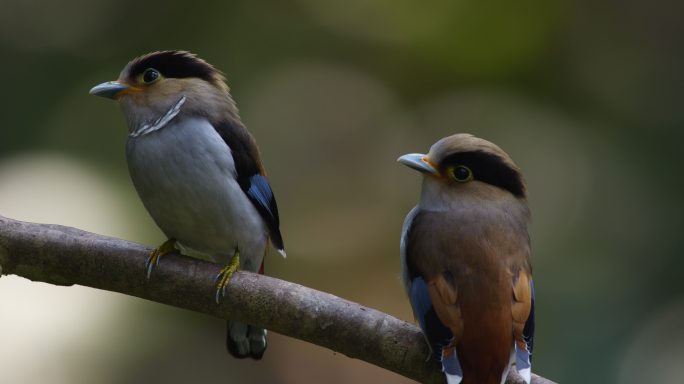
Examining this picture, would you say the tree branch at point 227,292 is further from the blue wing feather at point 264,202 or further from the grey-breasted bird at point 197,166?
the blue wing feather at point 264,202

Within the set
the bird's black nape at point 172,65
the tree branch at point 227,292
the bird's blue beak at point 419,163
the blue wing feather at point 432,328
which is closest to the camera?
the blue wing feather at point 432,328

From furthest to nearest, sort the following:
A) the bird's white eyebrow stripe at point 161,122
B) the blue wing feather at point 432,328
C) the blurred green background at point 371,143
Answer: the blurred green background at point 371,143 < the bird's white eyebrow stripe at point 161,122 < the blue wing feather at point 432,328

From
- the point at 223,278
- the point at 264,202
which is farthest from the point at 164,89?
the point at 223,278

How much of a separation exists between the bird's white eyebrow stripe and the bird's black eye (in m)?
0.15

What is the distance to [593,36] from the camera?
6422mm

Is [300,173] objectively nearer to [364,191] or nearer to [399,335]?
[364,191]

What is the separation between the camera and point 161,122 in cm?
358

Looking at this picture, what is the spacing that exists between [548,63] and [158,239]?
8.97 feet

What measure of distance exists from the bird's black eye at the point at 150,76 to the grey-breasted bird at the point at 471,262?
3.30ft

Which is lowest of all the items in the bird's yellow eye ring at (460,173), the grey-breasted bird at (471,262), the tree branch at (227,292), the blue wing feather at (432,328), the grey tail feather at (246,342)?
the grey tail feather at (246,342)

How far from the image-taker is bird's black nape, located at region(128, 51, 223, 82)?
3.68 meters

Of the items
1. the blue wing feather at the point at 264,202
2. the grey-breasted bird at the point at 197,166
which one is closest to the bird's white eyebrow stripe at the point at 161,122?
the grey-breasted bird at the point at 197,166

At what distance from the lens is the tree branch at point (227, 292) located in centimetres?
308

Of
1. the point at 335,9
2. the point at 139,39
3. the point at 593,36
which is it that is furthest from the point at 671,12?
the point at 139,39
